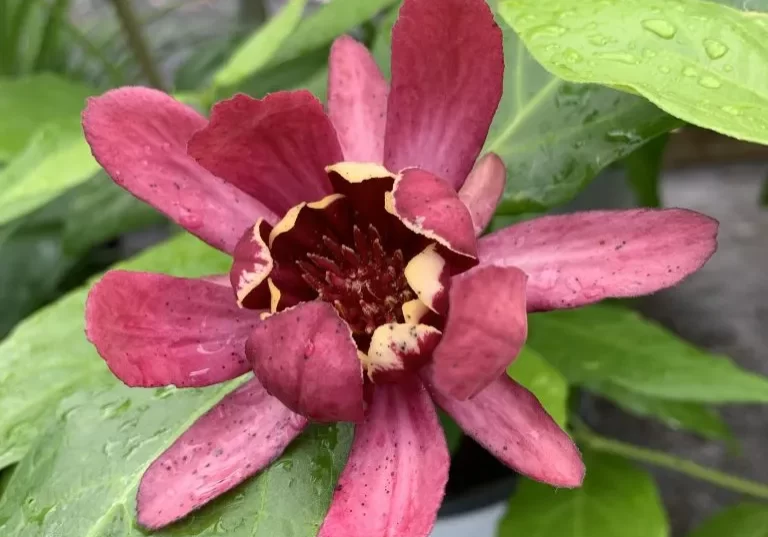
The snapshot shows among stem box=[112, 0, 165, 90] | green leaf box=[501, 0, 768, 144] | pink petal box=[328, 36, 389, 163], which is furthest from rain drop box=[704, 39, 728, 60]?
stem box=[112, 0, 165, 90]

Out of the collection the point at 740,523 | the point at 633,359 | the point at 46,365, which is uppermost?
the point at 46,365

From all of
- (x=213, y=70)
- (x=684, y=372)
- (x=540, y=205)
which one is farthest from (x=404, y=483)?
(x=213, y=70)

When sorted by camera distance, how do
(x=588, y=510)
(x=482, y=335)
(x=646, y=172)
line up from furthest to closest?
(x=646, y=172), (x=588, y=510), (x=482, y=335)

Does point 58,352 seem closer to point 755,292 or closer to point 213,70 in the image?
point 213,70

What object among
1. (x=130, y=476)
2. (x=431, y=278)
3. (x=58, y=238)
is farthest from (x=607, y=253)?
(x=58, y=238)

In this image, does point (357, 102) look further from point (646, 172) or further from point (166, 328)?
point (646, 172)

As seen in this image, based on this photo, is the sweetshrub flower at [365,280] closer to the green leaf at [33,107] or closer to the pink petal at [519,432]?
the pink petal at [519,432]
